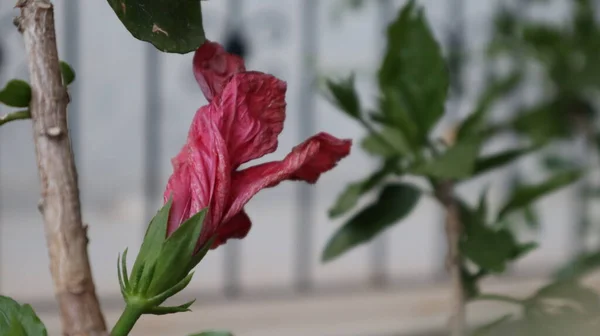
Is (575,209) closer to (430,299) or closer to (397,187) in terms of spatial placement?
(430,299)

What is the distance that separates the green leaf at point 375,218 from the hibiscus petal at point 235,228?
95mm

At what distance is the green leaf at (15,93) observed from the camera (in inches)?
7.4

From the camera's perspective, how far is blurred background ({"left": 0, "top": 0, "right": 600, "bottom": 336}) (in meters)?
0.92

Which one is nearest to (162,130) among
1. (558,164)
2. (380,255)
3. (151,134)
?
(151,134)

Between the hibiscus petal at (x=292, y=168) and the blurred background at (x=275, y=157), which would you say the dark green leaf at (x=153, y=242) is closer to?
the hibiscus petal at (x=292, y=168)

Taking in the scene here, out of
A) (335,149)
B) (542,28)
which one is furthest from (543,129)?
(335,149)

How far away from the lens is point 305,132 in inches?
43.9

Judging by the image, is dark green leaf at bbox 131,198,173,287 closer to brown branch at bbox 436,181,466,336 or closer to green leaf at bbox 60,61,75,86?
green leaf at bbox 60,61,75,86

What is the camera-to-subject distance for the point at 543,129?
2.04ft

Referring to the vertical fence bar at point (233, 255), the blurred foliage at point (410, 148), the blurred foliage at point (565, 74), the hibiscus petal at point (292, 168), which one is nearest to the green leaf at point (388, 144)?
the blurred foliage at point (410, 148)

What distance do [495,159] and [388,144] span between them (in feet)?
0.18

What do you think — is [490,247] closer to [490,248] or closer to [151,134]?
[490,248]

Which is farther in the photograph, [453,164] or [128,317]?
[453,164]

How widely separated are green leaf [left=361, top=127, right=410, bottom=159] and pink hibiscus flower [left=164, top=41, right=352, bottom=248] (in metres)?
0.12
